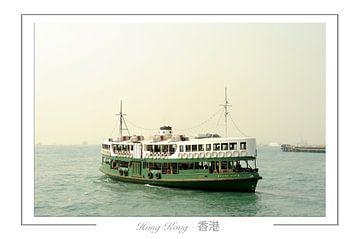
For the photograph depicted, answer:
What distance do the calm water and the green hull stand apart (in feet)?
0.50

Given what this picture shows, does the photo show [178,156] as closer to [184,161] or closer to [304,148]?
[184,161]

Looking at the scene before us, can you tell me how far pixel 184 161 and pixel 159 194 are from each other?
68cm

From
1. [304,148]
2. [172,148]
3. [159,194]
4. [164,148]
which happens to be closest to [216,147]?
[172,148]

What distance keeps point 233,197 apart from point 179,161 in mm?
918

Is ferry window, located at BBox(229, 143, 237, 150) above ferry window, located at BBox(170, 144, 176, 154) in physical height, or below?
above

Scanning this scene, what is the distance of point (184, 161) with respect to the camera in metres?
6.78

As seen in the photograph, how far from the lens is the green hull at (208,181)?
6.45 metres

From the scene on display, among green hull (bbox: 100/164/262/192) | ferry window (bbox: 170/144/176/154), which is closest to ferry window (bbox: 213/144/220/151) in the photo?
green hull (bbox: 100/164/262/192)

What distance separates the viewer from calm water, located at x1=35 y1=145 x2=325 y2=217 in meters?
5.75

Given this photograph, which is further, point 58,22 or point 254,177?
point 254,177

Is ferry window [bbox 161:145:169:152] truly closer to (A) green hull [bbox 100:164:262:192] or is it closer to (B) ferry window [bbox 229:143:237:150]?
(A) green hull [bbox 100:164:262:192]
